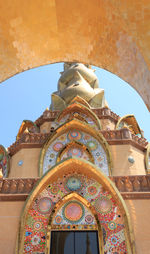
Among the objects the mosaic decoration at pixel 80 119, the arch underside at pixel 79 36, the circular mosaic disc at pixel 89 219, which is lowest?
the circular mosaic disc at pixel 89 219

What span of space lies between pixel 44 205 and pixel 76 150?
10.9ft

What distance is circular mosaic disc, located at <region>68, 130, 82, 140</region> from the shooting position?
414 inches

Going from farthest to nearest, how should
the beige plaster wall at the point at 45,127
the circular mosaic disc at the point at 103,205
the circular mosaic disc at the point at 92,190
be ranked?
1. the beige plaster wall at the point at 45,127
2. the circular mosaic disc at the point at 92,190
3. the circular mosaic disc at the point at 103,205

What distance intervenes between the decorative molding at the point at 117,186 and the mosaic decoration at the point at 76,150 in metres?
1.71

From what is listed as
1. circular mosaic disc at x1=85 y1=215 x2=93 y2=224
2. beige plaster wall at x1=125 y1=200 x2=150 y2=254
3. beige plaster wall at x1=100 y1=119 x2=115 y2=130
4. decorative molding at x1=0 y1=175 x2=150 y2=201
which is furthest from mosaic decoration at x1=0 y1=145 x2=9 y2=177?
beige plaster wall at x1=125 y1=200 x2=150 y2=254

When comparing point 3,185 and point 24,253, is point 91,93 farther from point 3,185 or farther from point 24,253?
point 24,253

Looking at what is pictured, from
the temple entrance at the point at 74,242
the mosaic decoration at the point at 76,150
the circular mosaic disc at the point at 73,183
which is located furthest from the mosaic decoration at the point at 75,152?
the temple entrance at the point at 74,242

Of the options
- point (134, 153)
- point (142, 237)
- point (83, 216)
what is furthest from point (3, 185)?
point (134, 153)

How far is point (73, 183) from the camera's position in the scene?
315 inches

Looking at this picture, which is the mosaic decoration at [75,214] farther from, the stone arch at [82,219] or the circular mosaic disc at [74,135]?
the circular mosaic disc at [74,135]

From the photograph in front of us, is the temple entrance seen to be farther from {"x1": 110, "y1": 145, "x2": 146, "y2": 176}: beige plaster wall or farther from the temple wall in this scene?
{"x1": 110, "y1": 145, "x2": 146, "y2": 176}: beige plaster wall

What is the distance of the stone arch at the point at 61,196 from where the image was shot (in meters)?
6.76

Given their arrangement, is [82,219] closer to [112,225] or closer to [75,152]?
[112,225]

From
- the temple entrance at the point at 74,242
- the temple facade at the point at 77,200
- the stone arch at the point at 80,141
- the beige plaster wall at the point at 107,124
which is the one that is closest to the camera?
the temple facade at the point at 77,200
